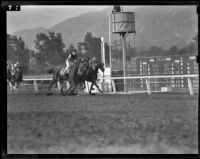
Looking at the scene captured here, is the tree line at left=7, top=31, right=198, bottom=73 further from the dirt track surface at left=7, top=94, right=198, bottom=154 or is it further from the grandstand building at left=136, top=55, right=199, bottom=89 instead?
the dirt track surface at left=7, top=94, right=198, bottom=154

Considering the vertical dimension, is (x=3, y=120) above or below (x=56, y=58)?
below

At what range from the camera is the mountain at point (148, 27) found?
14.6ft

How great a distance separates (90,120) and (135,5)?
162 cm

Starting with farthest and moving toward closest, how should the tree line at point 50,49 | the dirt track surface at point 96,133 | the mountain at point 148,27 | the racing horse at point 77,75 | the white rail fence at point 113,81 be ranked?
the racing horse at point 77,75 < the white rail fence at point 113,81 < the tree line at point 50,49 < the mountain at point 148,27 < the dirt track surface at point 96,133

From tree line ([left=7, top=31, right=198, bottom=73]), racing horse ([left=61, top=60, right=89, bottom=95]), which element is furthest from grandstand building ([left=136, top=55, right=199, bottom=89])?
racing horse ([left=61, top=60, right=89, bottom=95])

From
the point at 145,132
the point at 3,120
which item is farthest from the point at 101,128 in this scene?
the point at 3,120

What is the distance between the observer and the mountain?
4.46m

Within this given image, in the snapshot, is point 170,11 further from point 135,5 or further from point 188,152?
point 188,152

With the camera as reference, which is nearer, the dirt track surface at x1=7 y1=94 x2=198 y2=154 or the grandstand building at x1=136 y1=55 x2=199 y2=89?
the dirt track surface at x1=7 y1=94 x2=198 y2=154

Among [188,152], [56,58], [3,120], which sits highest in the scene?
[56,58]

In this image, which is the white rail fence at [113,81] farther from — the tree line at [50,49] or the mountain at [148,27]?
the mountain at [148,27]

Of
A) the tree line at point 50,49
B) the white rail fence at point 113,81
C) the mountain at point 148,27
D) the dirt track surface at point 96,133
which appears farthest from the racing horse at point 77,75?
the dirt track surface at point 96,133

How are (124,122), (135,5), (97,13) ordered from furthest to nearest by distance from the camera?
(124,122) < (97,13) < (135,5)

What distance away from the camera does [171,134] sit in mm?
4531
